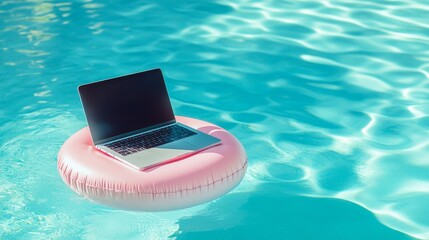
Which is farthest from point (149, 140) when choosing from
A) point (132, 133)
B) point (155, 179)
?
point (155, 179)

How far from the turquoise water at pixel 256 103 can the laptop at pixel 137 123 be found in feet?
1.50

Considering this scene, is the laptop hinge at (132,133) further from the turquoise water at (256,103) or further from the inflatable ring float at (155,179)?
the turquoise water at (256,103)

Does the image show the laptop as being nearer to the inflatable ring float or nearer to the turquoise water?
the inflatable ring float

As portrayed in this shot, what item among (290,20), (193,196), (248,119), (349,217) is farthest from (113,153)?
(290,20)

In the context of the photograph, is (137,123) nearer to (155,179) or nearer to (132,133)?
(132,133)

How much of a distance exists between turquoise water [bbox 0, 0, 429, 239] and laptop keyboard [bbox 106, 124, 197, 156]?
0.45m

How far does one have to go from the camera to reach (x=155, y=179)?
2.82 metres

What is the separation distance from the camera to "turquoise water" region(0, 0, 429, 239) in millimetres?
3363

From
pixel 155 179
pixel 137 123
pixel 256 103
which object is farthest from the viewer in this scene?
pixel 256 103

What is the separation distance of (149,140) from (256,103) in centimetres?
168

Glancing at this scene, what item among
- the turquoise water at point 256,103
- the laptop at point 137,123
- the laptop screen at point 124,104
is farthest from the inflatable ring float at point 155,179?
the turquoise water at point 256,103

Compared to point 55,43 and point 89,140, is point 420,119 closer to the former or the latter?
point 89,140

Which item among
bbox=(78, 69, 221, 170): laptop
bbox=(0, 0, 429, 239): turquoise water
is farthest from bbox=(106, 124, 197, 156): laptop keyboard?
bbox=(0, 0, 429, 239): turquoise water

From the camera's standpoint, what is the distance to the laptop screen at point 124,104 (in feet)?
10.2
